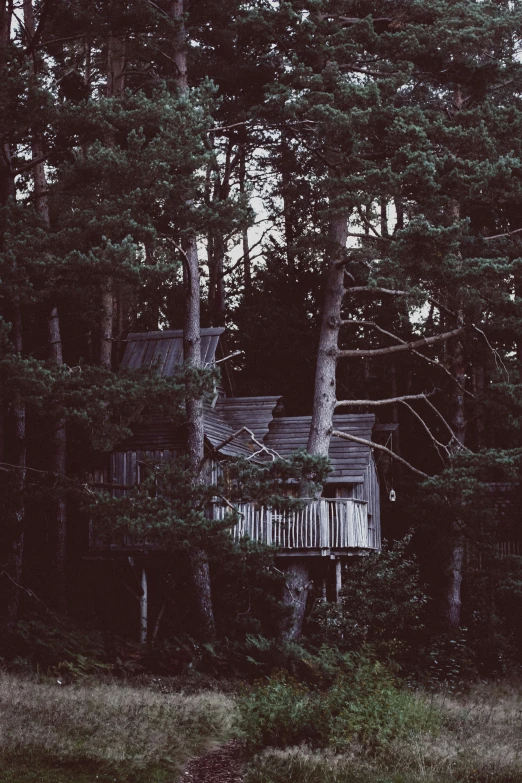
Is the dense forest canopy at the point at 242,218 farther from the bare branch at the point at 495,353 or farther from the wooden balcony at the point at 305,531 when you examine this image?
the wooden balcony at the point at 305,531

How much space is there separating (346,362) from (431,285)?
406 inches

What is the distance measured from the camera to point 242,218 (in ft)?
70.0

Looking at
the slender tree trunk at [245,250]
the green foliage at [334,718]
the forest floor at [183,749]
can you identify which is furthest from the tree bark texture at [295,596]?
the slender tree trunk at [245,250]

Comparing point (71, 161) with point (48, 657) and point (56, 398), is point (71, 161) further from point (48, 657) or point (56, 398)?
point (48, 657)

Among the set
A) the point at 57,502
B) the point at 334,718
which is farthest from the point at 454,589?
the point at 334,718

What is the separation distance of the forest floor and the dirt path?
1cm

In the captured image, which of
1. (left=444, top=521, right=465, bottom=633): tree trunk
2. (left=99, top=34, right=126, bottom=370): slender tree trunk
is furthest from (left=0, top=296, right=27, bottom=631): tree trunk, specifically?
(left=444, top=521, right=465, bottom=633): tree trunk

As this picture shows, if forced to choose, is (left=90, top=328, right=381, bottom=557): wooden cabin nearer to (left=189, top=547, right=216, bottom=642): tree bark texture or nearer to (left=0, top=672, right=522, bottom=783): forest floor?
(left=189, top=547, right=216, bottom=642): tree bark texture

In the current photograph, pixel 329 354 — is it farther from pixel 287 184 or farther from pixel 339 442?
pixel 287 184

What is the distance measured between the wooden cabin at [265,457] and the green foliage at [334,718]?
10642 mm

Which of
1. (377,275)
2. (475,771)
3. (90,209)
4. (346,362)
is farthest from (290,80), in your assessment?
(475,771)

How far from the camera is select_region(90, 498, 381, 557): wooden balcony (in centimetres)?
2598

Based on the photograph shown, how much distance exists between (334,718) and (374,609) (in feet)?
39.9

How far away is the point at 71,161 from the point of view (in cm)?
2177
